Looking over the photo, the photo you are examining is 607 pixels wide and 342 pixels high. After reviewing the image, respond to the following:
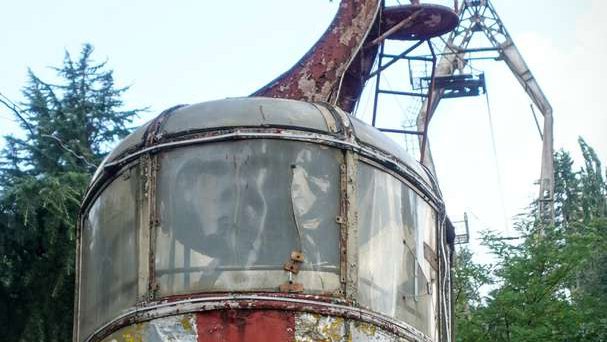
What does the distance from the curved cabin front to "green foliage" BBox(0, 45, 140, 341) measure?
8.91m

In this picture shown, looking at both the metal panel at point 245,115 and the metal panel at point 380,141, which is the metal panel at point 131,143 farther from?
the metal panel at point 380,141

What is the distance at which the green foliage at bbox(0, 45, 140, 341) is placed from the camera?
798 inches

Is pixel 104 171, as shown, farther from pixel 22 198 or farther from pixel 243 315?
pixel 22 198

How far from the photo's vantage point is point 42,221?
20641mm

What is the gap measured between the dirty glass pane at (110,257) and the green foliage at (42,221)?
8.30 m

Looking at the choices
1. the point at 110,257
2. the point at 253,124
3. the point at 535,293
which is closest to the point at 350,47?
the point at 253,124

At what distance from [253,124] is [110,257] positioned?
1459 mm

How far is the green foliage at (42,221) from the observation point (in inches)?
798

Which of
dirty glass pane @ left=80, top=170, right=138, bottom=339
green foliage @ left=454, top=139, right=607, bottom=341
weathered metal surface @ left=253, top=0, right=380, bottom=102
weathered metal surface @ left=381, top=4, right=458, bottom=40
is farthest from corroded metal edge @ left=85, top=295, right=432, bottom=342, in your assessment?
green foliage @ left=454, top=139, right=607, bottom=341

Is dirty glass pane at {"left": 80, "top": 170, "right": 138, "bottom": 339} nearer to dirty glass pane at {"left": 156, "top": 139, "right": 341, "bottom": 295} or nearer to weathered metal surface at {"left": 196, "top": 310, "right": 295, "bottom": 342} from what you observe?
dirty glass pane at {"left": 156, "top": 139, "right": 341, "bottom": 295}

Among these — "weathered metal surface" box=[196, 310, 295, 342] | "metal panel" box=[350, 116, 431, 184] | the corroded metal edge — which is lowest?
"weathered metal surface" box=[196, 310, 295, 342]

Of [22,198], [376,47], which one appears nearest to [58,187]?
[22,198]

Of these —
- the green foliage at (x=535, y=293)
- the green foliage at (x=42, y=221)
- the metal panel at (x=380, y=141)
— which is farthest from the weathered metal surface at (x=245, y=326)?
the green foliage at (x=535, y=293)

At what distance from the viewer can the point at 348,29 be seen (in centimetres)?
1408
